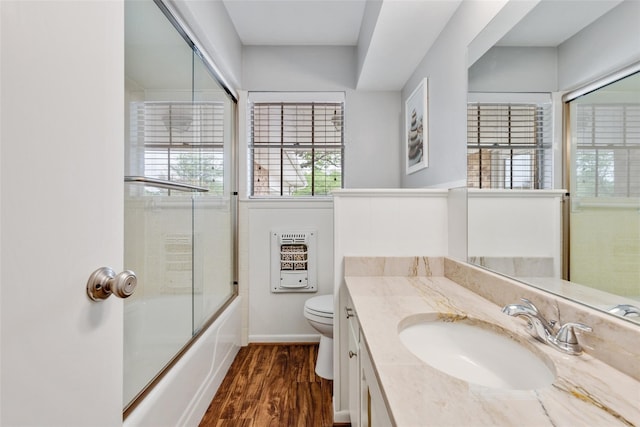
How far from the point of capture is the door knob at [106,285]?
63 centimetres

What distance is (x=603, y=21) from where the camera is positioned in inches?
27.6

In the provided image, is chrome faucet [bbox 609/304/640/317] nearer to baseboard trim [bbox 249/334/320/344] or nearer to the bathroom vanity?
the bathroom vanity

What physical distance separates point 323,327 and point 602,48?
173cm

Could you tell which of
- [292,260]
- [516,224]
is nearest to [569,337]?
[516,224]

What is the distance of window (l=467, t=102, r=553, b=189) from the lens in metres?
0.89

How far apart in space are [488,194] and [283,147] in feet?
5.76

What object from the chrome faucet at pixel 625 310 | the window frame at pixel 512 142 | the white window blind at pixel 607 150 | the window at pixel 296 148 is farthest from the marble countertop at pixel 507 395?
the window at pixel 296 148

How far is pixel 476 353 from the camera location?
0.89 metres

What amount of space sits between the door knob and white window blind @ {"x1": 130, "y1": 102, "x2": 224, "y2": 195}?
1.95ft

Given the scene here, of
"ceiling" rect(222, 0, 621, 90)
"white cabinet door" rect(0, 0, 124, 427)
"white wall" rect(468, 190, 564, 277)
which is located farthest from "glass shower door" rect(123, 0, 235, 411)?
"white wall" rect(468, 190, 564, 277)

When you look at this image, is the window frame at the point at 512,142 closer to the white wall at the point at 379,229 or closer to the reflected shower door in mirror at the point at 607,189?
the reflected shower door in mirror at the point at 607,189

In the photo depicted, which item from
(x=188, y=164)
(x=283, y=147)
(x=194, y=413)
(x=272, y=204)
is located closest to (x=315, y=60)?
(x=283, y=147)

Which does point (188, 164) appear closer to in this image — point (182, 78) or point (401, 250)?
point (182, 78)

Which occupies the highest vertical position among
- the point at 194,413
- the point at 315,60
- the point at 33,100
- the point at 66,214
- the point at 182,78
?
the point at 315,60
